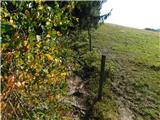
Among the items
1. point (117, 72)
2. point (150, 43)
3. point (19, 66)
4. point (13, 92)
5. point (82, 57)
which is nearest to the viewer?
point (13, 92)

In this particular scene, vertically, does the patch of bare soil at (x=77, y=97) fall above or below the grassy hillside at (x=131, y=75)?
above

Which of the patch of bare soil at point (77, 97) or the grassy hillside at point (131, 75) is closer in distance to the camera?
the patch of bare soil at point (77, 97)

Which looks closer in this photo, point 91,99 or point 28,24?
point 28,24

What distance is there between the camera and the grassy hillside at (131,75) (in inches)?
723

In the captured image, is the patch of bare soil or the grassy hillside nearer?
the patch of bare soil

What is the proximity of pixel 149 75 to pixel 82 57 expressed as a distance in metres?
4.77

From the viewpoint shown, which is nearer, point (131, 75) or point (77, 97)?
point (77, 97)

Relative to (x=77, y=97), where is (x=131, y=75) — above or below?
below

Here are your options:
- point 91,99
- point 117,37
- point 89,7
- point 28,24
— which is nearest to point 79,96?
point 91,99

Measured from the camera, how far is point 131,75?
940 inches

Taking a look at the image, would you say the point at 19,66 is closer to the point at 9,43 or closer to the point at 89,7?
the point at 9,43

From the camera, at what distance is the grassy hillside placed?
18359mm

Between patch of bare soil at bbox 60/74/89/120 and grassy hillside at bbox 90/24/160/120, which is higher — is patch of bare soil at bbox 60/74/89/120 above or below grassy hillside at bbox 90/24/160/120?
above

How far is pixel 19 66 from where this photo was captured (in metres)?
6.79
